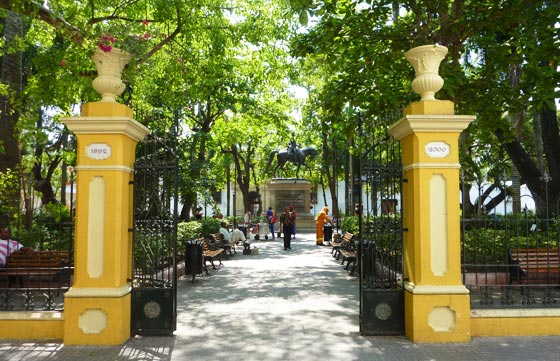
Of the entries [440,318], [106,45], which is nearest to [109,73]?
[106,45]

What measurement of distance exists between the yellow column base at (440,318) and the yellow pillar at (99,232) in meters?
3.75

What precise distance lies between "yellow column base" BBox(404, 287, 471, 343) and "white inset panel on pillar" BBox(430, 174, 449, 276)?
36cm

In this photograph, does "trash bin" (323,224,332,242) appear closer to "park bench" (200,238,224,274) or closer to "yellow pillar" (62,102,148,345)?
"park bench" (200,238,224,274)

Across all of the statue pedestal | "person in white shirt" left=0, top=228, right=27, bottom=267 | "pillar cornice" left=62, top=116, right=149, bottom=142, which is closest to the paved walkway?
"pillar cornice" left=62, top=116, right=149, bottom=142

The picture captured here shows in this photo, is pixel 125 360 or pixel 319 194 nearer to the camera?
pixel 125 360

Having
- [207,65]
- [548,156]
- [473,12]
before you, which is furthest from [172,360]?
[548,156]

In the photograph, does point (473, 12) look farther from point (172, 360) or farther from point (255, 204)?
point (255, 204)

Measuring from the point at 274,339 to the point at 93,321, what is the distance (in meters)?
2.33

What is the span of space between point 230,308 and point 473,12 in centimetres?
796

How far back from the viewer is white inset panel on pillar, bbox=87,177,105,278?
6418mm

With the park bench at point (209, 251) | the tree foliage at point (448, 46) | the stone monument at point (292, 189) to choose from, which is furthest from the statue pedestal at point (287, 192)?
the tree foliage at point (448, 46)

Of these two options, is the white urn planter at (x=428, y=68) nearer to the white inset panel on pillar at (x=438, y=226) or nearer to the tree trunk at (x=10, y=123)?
the white inset panel on pillar at (x=438, y=226)

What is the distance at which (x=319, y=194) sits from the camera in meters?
66.2

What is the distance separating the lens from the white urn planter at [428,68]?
658 cm
